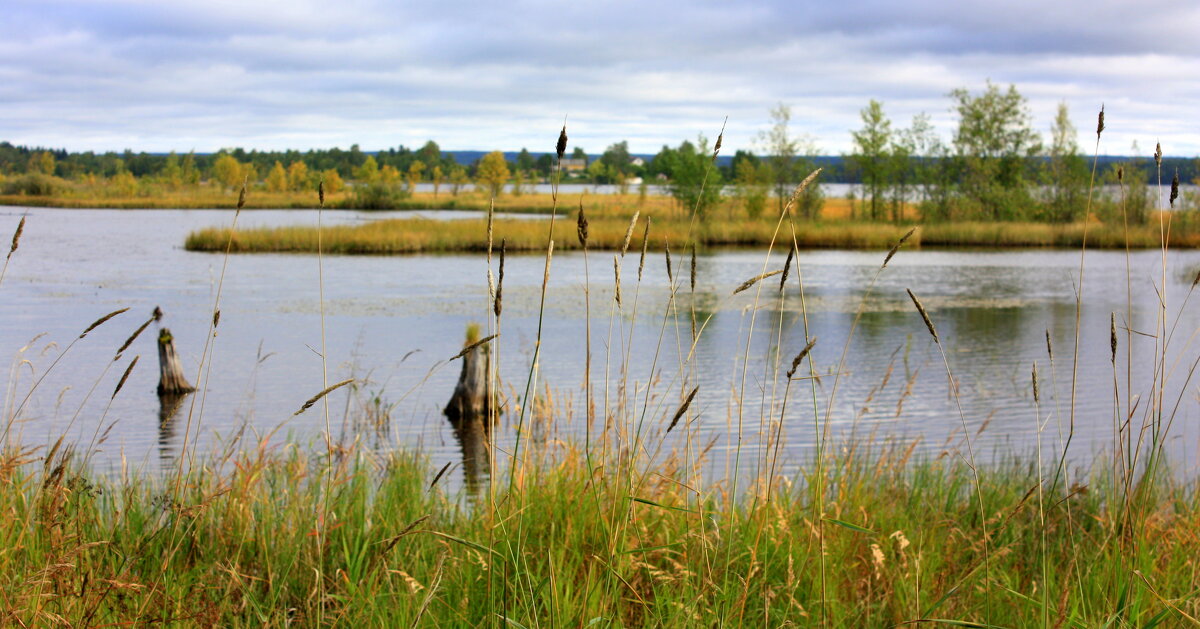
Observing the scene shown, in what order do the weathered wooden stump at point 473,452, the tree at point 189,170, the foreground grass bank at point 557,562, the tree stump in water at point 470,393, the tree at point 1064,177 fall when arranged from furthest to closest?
the tree at point 1064,177, the tree stump in water at point 470,393, the weathered wooden stump at point 473,452, the tree at point 189,170, the foreground grass bank at point 557,562

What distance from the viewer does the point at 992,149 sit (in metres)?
46.7

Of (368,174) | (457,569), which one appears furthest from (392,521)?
(368,174)

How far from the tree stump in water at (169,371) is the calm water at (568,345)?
234mm

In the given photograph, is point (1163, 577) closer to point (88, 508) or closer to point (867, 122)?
point (88, 508)

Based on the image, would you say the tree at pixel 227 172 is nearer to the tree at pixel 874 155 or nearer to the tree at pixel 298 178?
the tree at pixel 298 178

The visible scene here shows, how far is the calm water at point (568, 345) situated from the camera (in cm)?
805

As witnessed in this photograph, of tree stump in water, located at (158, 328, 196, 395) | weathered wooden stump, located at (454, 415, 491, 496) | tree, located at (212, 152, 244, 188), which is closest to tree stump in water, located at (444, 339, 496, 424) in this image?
weathered wooden stump, located at (454, 415, 491, 496)

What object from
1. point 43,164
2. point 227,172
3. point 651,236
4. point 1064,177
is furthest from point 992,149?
point 43,164

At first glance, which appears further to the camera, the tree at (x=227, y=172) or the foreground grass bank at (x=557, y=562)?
the tree at (x=227, y=172)

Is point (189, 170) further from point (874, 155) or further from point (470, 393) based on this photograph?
point (874, 155)

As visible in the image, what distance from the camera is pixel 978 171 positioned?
4569 centimetres

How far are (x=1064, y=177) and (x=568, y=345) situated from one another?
37009 mm

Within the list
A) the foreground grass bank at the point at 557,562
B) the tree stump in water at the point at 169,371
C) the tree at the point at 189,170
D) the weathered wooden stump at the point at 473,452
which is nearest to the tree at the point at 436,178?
the tree at the point at 189,170

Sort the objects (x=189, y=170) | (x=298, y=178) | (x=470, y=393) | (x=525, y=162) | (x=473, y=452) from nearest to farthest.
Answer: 1. (x=189, y=170)
2. (x=473, y=452)
3. (x=470, y=393)
4. (x=298, y=178)
5. (x=525, y=162)
